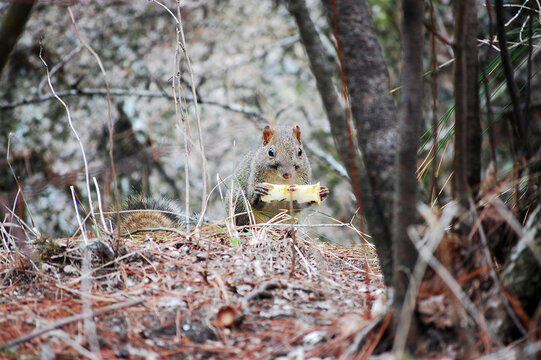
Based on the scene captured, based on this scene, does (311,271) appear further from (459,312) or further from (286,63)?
(286,63)

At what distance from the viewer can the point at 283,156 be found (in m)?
3.63

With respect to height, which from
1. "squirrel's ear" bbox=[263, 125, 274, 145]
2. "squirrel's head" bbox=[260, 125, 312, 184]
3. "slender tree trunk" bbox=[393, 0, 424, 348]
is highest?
"slender tree trunk" bbox=[393, 0, 424, 348]

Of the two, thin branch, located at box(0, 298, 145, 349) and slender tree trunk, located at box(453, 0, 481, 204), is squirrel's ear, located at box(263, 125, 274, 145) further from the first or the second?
slender tree trunk, located at box(453, 0, 481, 204)

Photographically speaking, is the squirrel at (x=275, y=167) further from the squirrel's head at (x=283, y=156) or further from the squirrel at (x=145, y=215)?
the squirrel at (x=145, y=215)

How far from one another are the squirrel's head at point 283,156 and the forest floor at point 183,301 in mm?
1271

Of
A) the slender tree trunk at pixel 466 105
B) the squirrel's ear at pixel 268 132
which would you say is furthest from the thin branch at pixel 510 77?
the squirrel's ear at pixel 268 132

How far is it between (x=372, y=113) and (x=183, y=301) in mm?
844

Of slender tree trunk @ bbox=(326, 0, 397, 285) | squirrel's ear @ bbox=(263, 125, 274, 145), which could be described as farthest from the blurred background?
slender tree trunk @ bbox=(326, 0, 397, 285)

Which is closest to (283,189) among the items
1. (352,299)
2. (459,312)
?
(352,299)

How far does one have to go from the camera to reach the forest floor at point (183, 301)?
1429 millimetres

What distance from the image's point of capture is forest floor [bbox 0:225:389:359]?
1.43 meters

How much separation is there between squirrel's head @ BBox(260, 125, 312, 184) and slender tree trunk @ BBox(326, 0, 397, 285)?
2097 mm

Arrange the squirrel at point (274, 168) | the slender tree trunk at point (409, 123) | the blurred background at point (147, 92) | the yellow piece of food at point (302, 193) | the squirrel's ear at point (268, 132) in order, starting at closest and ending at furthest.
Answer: the slender tree trunk at point (409, 123)
the yellow piece of food at point (302, 193)
the squirrel at point (274, 168)
the squirrel's ear at point (268, 132)
the blurred background at point (147, 92)

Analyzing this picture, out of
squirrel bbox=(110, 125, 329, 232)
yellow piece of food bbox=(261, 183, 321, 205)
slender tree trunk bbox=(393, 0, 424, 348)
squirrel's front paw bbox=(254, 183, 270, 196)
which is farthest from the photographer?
squirrel bbox=(110, 125, 329, 232)
